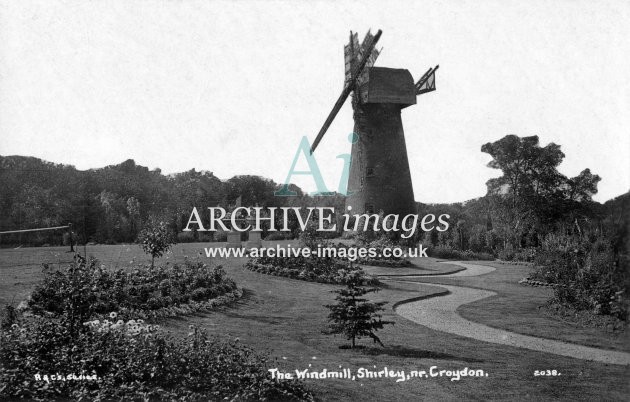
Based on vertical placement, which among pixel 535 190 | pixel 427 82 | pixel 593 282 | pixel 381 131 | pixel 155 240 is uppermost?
pixel 427 82

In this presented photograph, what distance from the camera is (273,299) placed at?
43.3 ft

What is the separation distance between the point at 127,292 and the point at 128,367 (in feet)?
12.9

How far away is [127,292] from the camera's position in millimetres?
10367

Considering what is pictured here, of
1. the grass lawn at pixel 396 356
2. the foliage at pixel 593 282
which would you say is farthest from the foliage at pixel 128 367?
the foliage at pixel 593 282

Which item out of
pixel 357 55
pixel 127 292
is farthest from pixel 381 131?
pixel 127 292

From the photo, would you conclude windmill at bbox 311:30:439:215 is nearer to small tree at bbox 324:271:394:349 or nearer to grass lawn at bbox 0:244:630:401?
grass lawn at bbox 0:244:630:401

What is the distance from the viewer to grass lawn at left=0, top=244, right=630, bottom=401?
7.21 meters

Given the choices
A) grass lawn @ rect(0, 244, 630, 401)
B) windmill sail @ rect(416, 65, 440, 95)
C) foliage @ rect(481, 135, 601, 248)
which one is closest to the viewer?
grass lawn @ rect(0, 244, 630, 401)

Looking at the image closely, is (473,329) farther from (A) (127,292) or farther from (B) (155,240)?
(B) (155,240)

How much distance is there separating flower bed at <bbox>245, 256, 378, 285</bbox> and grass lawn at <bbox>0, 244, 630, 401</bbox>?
3168mm

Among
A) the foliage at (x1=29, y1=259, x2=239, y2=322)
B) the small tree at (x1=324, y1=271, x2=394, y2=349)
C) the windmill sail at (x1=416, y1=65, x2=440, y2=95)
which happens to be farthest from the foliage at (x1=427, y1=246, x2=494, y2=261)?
the small tree at (x1=324, y1=271, x2=394, y2=349)

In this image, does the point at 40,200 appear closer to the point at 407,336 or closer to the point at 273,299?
the point at 273,299

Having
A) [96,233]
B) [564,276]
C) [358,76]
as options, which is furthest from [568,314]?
[96,233]

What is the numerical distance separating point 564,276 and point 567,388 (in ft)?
22.3
